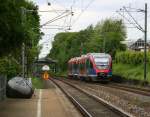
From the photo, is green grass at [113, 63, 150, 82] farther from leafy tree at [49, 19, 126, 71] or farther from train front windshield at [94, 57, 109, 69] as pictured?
leafy tree at [49, 19, 126, 71]

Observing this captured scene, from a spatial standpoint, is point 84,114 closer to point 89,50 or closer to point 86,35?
point 89,50

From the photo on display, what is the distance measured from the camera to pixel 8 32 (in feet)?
72.6

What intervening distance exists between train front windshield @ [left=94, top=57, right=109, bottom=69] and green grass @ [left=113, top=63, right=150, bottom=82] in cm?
381

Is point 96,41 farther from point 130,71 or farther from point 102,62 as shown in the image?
point 102,62

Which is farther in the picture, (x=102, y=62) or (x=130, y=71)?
(x=130, y=71)

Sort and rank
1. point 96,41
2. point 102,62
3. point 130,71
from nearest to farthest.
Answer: point 102,62 → point 130,71 → point 96,41

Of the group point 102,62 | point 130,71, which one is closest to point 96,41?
point 130,71

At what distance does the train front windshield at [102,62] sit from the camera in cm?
6544

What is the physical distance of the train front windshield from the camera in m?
65.4

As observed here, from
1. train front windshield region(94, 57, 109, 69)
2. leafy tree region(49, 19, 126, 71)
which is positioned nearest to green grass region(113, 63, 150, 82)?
train front windshield region(94, 57, 109, 69)

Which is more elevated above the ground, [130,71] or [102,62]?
[102,62]

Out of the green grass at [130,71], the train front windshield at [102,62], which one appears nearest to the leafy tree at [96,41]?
the green grass at [130,71]

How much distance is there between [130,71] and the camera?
75.1 m

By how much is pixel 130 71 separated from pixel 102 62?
10.5m
